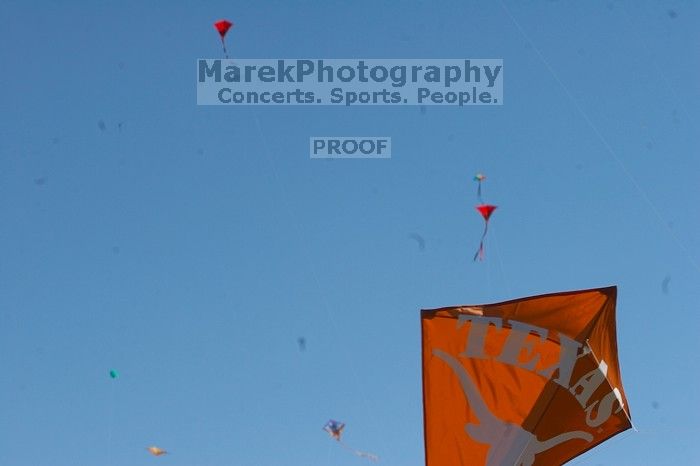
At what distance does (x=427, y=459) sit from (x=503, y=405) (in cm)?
137

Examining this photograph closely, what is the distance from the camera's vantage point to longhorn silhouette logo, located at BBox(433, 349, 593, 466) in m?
21.9

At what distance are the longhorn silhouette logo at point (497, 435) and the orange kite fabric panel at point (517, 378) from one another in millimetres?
14

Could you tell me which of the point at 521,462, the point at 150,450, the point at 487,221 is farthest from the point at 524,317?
the point at 150,450

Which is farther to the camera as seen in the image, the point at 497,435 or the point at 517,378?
the point at 517,378

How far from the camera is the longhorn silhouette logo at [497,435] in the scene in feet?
71.9

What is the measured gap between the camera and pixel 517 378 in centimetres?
2203

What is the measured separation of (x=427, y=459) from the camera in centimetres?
2162

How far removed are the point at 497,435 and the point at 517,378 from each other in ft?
2.82

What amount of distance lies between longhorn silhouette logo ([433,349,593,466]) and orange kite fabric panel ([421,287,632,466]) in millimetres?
14

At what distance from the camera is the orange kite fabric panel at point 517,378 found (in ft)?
71.9

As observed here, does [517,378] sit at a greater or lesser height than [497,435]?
greater

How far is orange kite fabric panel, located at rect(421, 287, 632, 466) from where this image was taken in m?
21.9

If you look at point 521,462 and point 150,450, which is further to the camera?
point 150,450

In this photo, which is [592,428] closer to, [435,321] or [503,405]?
[503,405]
